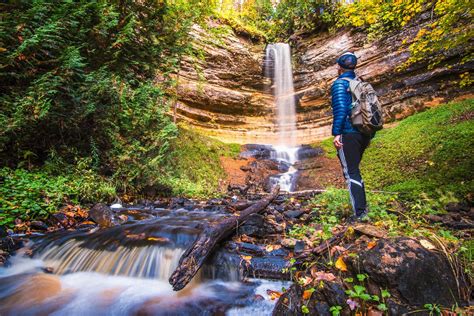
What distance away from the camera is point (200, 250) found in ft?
9.18

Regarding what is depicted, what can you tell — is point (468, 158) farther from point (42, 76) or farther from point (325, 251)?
point (42, 76)

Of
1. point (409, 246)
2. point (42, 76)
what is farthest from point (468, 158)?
point (42, 76)

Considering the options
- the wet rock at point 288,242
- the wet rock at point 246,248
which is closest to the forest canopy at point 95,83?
the wet rock at point 246,248

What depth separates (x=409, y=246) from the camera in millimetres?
1910

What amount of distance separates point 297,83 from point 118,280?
1898cm

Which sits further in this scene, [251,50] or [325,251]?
[251,50]

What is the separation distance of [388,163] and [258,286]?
8.80 m

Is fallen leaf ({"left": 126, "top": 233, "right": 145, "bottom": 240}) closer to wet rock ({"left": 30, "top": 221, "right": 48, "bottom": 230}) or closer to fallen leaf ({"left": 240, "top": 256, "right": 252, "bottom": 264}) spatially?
wet rock ({"left": 30, "top": 221, "right": 48, "bottom": 230})

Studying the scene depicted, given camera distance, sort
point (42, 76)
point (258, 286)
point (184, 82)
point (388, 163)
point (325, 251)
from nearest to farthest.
Result: point (325, 251), point (258, 286), point (42, 76), point (388, 163), point (184, 82)

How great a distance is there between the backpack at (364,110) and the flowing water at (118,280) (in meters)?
2.32

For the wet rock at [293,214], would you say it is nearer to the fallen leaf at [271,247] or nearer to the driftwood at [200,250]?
the driftwood at [200,250]

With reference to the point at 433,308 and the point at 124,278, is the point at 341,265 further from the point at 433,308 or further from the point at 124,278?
the point at 124,278

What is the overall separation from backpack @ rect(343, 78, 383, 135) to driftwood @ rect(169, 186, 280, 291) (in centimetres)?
219

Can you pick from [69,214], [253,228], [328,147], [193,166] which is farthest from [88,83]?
[328,147]
